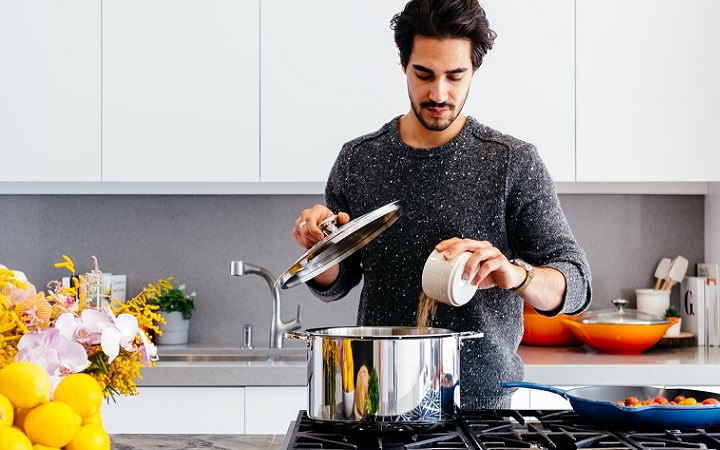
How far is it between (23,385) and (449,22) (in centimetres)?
107

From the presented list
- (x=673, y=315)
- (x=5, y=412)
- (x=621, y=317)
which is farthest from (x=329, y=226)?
(x=673, y=315)

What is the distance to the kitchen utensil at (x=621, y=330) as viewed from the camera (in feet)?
8.98

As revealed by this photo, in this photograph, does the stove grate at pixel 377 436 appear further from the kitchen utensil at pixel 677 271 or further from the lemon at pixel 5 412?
the kitchen utensil at pixel 677 271

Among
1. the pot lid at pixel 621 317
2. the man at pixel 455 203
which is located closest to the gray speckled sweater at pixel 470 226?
the man at pixel 455 203

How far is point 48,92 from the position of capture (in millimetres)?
2787

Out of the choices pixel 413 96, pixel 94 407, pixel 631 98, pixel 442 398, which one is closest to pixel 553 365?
pixel 631 98

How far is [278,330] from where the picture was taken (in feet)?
9.62

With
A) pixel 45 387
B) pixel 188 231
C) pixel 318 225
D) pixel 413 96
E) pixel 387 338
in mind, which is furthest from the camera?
pixel 188 231

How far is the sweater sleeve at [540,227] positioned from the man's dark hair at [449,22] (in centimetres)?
23

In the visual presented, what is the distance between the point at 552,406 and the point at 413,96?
3.89 feet

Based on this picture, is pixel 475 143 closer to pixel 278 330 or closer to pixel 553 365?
pixel 553 365

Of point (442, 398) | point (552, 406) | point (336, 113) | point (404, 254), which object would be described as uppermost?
point (336, 113)

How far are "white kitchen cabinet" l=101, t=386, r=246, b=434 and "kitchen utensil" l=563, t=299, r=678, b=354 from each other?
113 cm

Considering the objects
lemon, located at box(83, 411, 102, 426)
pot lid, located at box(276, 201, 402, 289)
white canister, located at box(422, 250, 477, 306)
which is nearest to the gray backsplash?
pot lid, located at box(276, 201, 402, 289)
